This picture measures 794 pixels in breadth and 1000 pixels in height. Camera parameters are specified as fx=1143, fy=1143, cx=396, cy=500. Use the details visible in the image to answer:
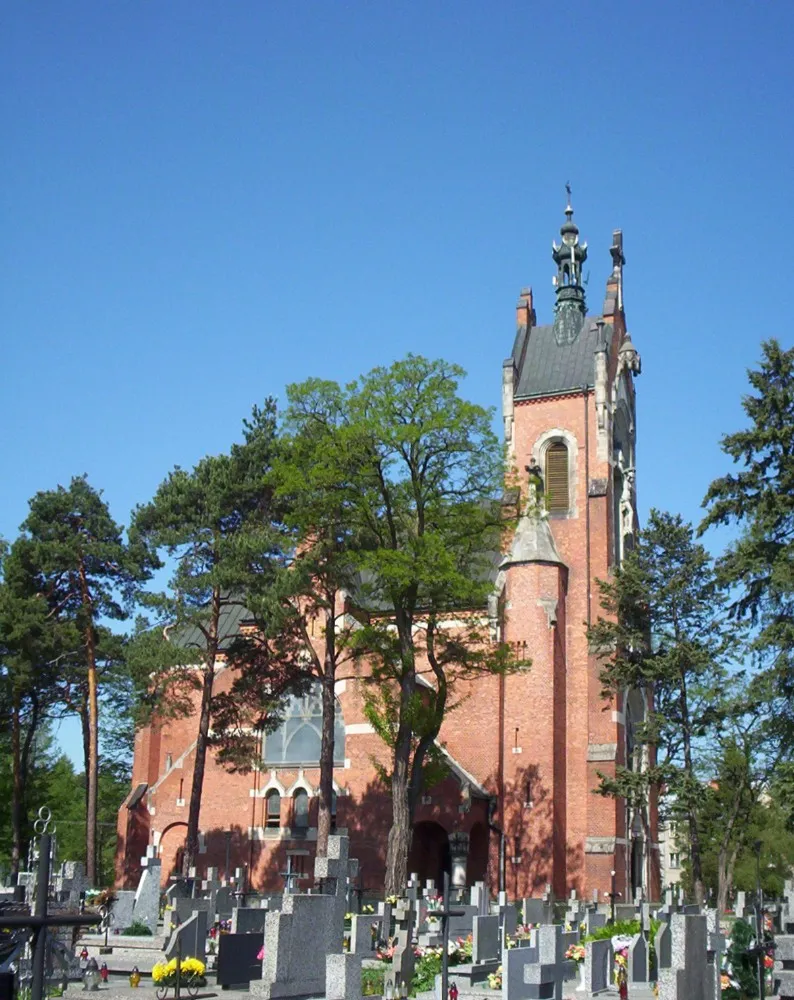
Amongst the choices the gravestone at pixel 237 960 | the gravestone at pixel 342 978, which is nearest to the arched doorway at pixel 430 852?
the gravestone at pixel 237 960

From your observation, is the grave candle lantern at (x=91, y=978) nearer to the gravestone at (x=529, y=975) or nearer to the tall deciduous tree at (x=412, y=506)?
the gravestone at (x=529, y=975)

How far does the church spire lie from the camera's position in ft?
139

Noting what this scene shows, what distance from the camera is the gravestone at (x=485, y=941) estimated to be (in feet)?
52.6

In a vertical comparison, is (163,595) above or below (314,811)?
above

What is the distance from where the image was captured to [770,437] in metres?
23.9

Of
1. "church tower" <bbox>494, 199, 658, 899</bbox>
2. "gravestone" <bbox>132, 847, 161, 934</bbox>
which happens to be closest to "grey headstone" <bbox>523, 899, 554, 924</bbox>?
"gravestone" <bbox>132, 847, 161, 934</bbox>

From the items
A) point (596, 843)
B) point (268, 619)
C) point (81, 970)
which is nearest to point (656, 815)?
point (596, 843)

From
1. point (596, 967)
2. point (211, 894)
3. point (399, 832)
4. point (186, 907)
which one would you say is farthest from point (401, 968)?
point (399, 832)

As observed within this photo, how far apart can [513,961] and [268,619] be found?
49.9 ft

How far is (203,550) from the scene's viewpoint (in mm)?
29250

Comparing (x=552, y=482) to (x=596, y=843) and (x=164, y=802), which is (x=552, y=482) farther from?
(x=164, y=802)

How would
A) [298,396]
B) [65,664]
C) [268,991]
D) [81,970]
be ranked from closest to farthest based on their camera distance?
[268,991] → [81,970] → [298,396] → [65,664]

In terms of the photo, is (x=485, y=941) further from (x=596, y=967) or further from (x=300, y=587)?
(x=300, y=587)

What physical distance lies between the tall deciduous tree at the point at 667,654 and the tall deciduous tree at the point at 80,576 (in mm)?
13924
